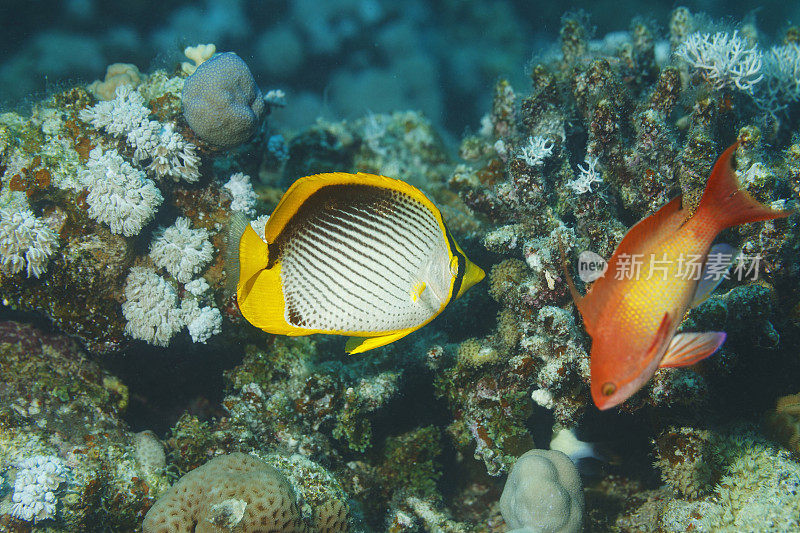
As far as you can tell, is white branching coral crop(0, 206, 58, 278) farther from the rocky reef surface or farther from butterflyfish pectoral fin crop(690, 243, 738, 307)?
butterflyfish pectoral fin crop(690, 243, 738, 307)

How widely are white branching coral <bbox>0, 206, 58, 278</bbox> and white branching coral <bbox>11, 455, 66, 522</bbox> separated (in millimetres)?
1407

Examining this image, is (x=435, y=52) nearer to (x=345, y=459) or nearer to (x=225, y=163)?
(x=225, y=163)

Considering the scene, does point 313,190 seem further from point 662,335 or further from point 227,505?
point 227,505

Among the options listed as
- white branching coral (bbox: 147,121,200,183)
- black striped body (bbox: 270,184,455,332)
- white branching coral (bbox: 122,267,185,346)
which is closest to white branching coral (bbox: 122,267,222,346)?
white branching coral (bbox: 122,267,185,346)

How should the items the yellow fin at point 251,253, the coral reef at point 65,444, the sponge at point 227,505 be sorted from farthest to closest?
1. the coral reef at point 65,444
2. the sponge at point 227,505
3. the yellow fin at point 251,253

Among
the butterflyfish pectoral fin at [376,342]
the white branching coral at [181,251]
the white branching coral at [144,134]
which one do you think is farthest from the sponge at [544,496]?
the white branching coral at [144,134]

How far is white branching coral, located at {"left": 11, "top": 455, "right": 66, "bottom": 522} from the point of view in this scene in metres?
2.68

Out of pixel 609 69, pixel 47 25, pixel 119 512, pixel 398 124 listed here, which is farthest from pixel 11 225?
pixel 609 69

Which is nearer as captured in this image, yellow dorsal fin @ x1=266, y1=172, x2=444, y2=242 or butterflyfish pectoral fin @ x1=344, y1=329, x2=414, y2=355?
yellow dorsal fin @ x1=266, y1=172, x2=444, y2=242

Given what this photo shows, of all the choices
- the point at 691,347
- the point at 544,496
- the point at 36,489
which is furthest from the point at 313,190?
the point at 36,489

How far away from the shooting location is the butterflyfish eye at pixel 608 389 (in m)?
1.58

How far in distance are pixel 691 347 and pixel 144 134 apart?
4.09 m

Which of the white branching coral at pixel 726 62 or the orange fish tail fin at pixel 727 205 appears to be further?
the white branching coral at pixel 726 62

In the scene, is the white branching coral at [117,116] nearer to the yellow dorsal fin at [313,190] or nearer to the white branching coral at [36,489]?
the yellow dorsal fin at [313,190]
